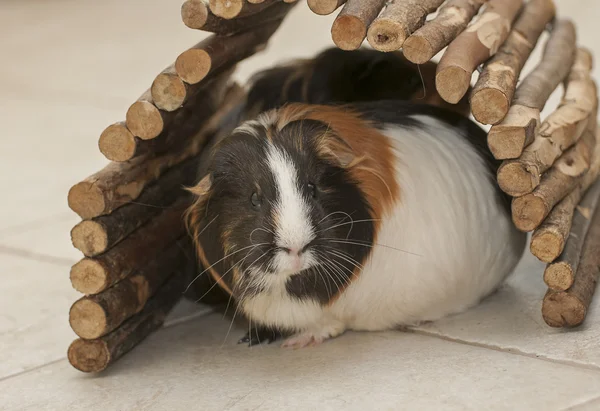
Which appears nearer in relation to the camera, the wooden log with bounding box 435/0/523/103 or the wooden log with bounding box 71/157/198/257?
the wooden log with bounding box 435/0/523/103

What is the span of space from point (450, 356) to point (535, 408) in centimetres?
32

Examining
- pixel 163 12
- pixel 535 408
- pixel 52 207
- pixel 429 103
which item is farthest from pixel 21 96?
pixel 535 408

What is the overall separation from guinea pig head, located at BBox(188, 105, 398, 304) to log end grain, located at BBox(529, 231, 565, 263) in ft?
1.11

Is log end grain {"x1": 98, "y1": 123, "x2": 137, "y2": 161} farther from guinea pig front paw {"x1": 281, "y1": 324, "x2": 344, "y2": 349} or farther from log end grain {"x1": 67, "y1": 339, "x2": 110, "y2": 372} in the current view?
guinea pig front paw {"x1": 281, "y1": 324, "x2": 344, "y2": 349}

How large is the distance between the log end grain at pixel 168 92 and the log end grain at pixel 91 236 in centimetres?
32

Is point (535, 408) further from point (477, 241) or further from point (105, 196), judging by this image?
point (105, 196)

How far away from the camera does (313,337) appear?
2322 mm

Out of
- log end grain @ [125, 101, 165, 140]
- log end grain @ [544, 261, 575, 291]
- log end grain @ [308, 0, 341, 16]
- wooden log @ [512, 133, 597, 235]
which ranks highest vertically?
log end grain @ [308, 0, 341, 16]

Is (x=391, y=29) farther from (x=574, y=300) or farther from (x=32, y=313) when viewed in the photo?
(x=32, y=313)

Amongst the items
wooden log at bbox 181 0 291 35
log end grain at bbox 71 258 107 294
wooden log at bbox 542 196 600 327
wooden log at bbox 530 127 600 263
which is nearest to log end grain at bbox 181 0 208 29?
wooden log at bbox 181 0 291 35

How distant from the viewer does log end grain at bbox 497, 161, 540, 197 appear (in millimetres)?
2062

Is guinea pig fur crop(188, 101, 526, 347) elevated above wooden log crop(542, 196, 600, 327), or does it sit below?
above

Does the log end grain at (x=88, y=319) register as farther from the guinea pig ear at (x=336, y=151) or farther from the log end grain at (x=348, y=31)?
the log end grain at (x=348, y=31)

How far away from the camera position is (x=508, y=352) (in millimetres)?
2156
